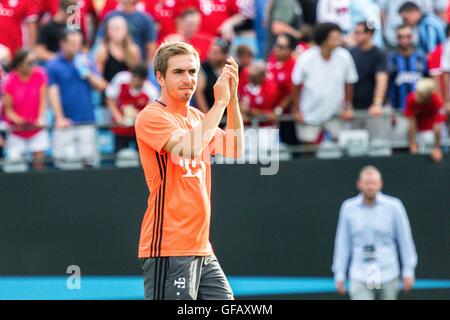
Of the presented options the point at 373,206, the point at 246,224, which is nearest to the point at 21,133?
the point at 246,224

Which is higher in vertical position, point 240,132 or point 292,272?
point 240,132

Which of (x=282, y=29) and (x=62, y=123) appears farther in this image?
(x=282, y=29)

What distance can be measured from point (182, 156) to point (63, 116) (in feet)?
21.9

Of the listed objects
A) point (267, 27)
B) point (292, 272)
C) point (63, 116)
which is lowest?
point (292, 272)

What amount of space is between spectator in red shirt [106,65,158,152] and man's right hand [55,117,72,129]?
0.47m

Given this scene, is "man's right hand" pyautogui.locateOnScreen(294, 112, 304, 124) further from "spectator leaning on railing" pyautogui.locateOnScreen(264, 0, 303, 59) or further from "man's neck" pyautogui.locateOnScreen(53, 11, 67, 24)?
"man's neck" pyautogui.locateOnScreen(53, 11, 67, 24)

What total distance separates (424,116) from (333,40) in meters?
1.24

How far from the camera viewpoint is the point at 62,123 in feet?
40.7

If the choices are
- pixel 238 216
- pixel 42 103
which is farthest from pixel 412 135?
pixel 42 103

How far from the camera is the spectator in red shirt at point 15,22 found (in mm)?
13344

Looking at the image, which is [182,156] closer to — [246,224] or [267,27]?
[246,224]

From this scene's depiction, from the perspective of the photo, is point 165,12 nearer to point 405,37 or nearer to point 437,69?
point 405,37

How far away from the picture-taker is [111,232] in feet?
41.6

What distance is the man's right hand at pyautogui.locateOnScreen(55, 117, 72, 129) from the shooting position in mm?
12297
